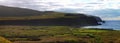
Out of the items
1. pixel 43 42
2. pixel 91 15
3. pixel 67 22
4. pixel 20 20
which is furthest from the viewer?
pixel 91 15

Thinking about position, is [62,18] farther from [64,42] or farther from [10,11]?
[64,42]

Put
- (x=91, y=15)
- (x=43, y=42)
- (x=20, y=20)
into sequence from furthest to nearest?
(x=91, y=15), (x=20, y=20), (x=43, y=42)

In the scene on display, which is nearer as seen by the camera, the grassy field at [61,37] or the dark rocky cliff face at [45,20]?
the grassy field at [61,37]

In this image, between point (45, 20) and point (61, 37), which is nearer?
point (61, 37)

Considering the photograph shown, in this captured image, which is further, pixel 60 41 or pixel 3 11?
pixel 3 11

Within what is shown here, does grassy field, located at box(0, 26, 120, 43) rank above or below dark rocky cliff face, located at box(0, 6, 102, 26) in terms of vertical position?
above

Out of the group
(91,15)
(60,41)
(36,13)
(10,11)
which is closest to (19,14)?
(10,11)

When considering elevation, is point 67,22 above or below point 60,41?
below

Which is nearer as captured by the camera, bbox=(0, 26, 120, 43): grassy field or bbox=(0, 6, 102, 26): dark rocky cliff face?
bbox=(0, 26, 120, 43): grassy field

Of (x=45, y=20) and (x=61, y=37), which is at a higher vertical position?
(x=61, y=37)

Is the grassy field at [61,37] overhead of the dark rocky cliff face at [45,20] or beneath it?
overhead
